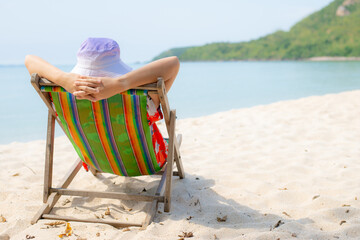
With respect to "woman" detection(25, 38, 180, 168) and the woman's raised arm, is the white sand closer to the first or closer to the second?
"woman" detection(25, 38, 180, 168)

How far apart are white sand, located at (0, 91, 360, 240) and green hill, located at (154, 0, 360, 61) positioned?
2541 inches

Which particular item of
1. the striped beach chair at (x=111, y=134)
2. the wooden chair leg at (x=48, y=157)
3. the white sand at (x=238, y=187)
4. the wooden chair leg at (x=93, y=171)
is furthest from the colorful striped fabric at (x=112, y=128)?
the wooden chair leg at (x=93, y=171)

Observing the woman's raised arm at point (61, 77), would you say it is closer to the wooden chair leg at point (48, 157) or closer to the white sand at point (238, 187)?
the wooden chair leg at point (48, 157)

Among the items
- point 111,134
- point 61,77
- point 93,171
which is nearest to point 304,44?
point 93,171

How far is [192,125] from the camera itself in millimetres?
5797

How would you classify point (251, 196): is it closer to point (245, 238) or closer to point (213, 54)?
point (245, 238)

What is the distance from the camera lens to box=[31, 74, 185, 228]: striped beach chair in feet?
6.95

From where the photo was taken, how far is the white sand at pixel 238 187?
2152 mm

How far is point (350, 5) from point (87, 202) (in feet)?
344

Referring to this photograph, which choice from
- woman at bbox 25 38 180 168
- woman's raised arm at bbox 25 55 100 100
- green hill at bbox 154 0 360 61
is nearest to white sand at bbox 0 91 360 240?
woman at bbox 25 38 180 168

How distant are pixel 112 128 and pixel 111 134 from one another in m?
0.05

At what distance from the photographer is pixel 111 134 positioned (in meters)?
2.27

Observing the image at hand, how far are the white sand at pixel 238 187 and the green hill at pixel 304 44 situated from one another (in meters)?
64.6

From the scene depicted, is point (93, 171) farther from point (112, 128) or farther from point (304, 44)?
point (304, 44)
